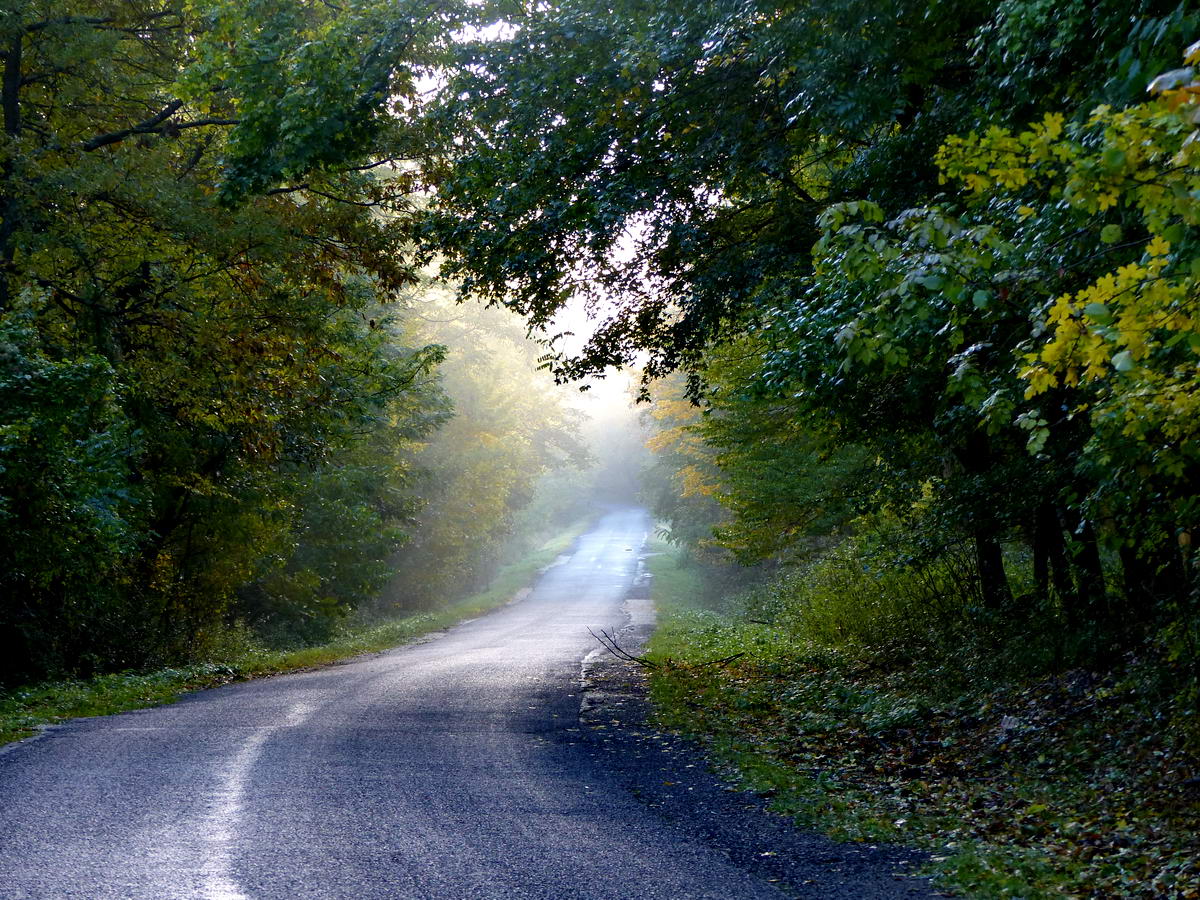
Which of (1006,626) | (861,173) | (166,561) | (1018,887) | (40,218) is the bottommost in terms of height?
(1018,887)

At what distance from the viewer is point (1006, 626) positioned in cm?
1030

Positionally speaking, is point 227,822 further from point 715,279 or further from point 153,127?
point 153,127

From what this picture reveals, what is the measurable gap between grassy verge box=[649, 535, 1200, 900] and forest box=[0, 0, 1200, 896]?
117 mm

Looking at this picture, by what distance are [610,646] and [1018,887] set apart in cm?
1523

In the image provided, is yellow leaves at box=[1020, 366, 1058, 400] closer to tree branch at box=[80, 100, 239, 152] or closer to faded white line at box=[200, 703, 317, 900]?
faded white line at box=[200, 703, 317, 900]

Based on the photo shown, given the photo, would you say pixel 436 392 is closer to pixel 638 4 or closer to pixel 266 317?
pixel 266 317

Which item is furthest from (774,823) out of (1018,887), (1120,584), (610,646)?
(610,646)

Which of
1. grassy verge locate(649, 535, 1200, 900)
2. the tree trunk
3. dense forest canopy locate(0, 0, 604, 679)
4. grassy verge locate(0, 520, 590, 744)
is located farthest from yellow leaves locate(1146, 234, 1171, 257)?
the tree trunk

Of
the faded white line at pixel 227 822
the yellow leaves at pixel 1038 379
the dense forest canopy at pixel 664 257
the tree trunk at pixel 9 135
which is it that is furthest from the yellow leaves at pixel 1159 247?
A: the tree trunk at pixel 9 135

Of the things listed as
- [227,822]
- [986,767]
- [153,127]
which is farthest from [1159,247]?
[153,127]

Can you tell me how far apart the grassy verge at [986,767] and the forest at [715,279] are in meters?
0.12

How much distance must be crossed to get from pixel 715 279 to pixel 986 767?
5.55 metres

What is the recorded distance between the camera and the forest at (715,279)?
478 centimetres

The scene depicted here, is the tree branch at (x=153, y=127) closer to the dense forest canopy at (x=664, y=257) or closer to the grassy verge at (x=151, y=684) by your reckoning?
the dense forest canopy at (x=664, y=257)
